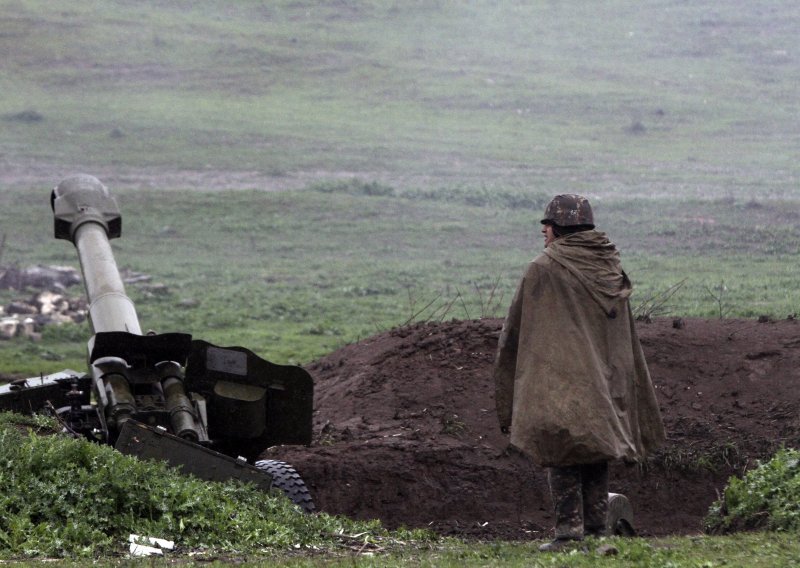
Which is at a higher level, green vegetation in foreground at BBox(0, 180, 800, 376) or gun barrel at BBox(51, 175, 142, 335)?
gun barrel at BBox(51, 175, 142, 335)

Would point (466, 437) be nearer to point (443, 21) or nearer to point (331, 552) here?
point (331, 552)

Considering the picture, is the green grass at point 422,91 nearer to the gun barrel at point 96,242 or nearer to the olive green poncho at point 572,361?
the gun barrel at point 96,242

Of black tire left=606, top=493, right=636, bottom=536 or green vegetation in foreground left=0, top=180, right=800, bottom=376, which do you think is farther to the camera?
green vegetation in foreground left=0, top=180, right=800, bottom=376

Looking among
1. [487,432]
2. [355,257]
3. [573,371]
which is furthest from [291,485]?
[355,257]

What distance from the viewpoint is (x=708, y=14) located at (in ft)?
194

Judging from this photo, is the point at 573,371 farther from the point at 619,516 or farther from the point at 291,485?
the point at 291,485

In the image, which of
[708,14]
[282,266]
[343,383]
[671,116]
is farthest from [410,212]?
[708,14]

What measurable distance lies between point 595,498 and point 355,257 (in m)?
21.3

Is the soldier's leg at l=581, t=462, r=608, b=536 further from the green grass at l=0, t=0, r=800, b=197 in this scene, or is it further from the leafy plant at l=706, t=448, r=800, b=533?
the green grass at l=0, t=0, r=800, b=197

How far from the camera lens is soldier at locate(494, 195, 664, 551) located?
7.85 meters

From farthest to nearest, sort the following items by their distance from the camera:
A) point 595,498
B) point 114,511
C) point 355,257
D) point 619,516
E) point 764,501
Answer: point 355,257
point 619,516
point 764,501
point 114,511
point 595,498

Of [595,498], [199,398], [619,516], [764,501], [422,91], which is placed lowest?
[619,516]

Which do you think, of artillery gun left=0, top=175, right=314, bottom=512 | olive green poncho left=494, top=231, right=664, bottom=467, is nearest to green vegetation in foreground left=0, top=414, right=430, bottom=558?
artillery gun left=0, top=175, right=314, bottom=512

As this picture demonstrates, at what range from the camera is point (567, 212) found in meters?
8.12
